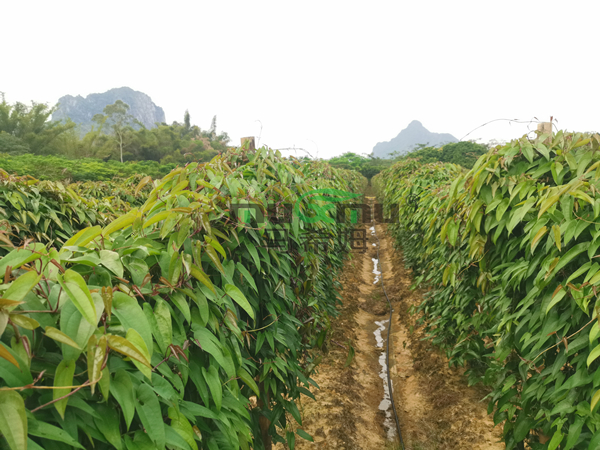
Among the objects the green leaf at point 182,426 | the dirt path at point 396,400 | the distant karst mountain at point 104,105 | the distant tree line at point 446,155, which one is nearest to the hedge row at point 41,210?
the green leaf at point 182,426

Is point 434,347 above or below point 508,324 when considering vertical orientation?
below

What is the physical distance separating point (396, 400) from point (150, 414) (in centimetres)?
325

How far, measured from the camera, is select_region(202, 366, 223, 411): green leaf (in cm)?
98

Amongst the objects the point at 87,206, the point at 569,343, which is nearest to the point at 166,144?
the point at 87,206

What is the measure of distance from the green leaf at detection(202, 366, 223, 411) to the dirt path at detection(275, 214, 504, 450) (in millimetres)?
1871

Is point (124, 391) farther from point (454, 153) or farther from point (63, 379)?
point (454, 153)

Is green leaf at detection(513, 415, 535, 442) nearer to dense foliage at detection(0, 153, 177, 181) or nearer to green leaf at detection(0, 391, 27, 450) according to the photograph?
green leaf at detection(0, 391, 27, 450)

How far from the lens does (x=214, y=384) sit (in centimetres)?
100

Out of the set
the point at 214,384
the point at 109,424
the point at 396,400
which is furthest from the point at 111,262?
the point at 396,400

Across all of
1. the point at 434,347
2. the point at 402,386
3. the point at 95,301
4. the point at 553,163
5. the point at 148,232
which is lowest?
the point at 402,386

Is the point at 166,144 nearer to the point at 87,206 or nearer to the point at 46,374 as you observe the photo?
the point at 87,206

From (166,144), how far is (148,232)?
3994cm

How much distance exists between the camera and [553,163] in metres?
1.70

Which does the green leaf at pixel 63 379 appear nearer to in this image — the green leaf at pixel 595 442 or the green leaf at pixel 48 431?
the green leaf at pixel 48 431
